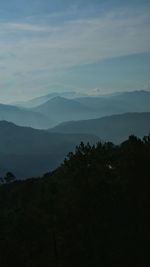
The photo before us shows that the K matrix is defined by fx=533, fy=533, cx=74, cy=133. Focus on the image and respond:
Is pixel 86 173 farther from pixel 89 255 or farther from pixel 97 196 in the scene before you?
pixel 89 255

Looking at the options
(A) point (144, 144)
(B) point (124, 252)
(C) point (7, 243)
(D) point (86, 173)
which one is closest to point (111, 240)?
(B) point (124, 252)

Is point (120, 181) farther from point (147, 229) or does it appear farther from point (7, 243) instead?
point (7, 243)

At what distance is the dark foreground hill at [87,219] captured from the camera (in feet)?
132

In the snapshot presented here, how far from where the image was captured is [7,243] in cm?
3825

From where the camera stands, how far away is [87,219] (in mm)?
42812

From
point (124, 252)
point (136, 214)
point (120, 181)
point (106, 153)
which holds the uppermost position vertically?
point (106, 153)

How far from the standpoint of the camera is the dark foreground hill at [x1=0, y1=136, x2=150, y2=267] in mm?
40312

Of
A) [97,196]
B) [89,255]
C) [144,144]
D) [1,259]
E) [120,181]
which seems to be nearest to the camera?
[1,259]

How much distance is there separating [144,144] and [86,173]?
32.6 ft

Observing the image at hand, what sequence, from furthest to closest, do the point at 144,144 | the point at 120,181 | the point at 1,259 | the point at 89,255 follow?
the point at 144,144 → the point at 120,181 → the point at 89,255 → the point at 1,259

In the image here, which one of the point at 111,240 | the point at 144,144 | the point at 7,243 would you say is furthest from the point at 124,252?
the point at 144,144

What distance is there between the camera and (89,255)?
4028 cm

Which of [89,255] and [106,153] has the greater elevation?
[106,153]

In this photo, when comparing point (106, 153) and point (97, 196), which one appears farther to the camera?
point (106, 153)
